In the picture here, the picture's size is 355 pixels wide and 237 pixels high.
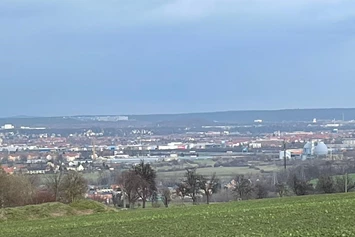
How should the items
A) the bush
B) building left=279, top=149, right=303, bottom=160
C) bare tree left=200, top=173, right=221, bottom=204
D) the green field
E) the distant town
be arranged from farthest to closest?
building left=279, top=149, right=303, bottom=160 → the distant town → bare tree left=200, top=173, right=221, bottom=204 → the bush → the green field

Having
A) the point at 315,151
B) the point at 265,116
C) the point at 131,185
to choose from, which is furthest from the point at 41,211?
the point at 265,116

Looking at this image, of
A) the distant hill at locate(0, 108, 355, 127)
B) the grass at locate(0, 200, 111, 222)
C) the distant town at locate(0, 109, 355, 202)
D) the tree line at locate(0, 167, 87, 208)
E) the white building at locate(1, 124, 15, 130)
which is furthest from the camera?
the distant hill at locate(0, 108, 355, 127)

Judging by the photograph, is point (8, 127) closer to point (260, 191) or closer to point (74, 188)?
point (260, 191)

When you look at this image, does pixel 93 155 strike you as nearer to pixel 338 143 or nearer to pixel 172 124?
pixel 172 124

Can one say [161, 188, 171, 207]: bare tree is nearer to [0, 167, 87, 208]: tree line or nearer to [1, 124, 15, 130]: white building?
[0, 167, 87, 208]: tree line

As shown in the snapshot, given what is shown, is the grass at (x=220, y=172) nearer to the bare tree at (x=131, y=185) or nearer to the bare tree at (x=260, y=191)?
the bare tree at (x=260, y=191)

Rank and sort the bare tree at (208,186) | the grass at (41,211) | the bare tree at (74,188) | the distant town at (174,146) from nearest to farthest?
1. the grass at (41,211)
2. the bare tree at (74,188)
3. the bare tree at (208,186)
4. the distant town at (174,146)

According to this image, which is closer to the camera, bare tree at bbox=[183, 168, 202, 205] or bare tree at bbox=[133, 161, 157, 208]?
bare tree at bbox=[133, 161, 157, 208]

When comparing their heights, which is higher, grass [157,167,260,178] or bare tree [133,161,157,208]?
bare tree [133,161,157,208]

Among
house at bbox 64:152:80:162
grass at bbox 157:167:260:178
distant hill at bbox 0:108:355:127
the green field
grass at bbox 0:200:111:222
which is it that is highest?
distant hill at bbox 0:108:355:127

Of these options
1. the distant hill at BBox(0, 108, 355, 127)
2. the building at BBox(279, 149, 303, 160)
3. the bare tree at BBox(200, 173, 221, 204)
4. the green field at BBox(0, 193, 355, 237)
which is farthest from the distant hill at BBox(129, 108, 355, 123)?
the green field at BBox(0, 193, 355, 237)

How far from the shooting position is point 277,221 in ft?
67.3

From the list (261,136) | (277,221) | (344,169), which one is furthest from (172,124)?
(277,221)

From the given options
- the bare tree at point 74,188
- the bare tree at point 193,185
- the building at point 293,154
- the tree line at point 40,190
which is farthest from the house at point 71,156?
the bare tree at point 74,188
